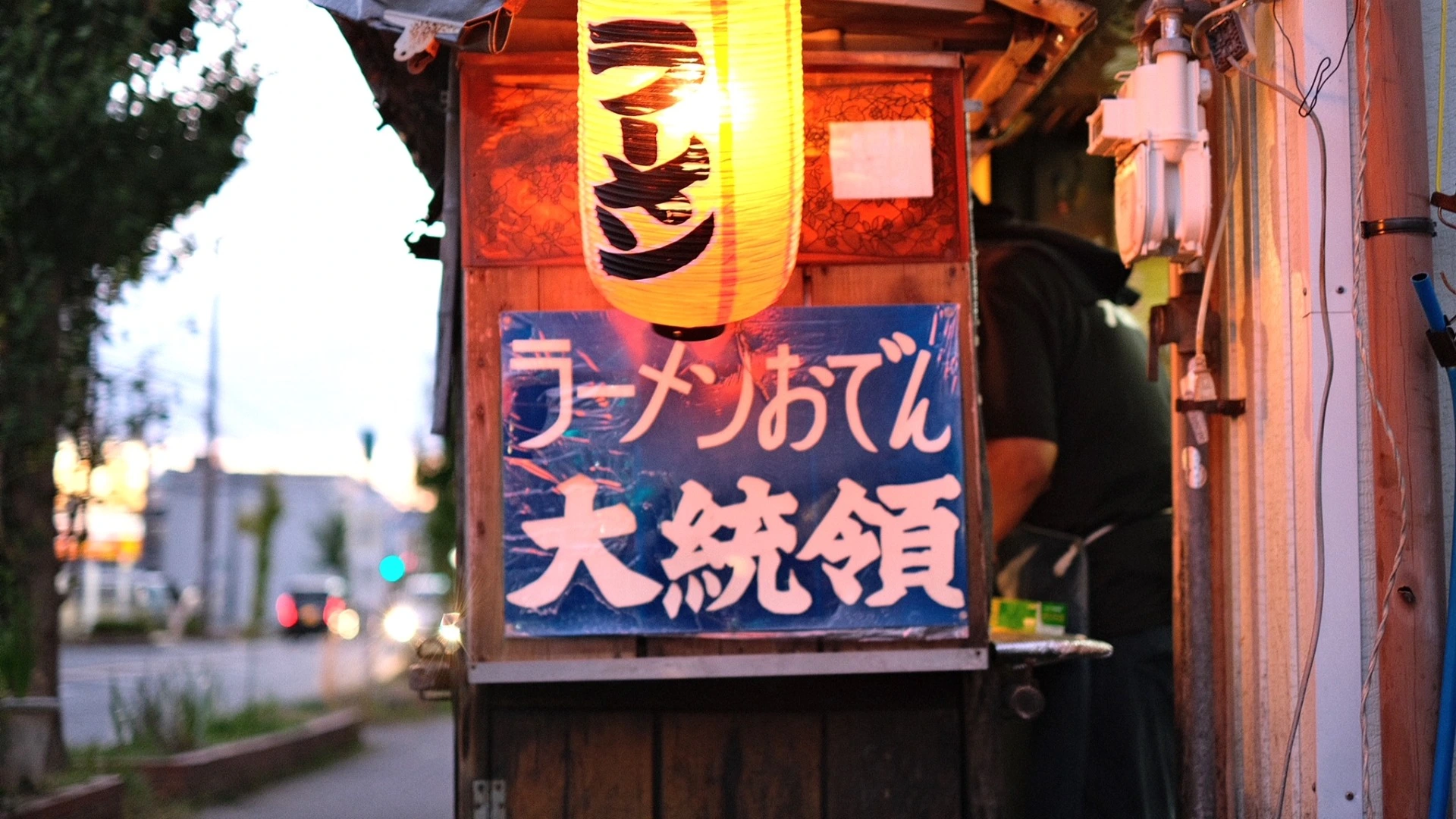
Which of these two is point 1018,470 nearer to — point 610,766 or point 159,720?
point 610,766

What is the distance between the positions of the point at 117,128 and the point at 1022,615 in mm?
7778

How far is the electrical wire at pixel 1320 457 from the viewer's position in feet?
11.9

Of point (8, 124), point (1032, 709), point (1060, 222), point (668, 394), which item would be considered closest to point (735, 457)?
point (668, 394)

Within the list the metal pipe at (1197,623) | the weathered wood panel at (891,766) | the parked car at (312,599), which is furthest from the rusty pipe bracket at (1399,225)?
the parked car at (312,599)

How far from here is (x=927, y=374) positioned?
4180 mm

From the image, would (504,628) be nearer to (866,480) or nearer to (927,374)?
(866,480)

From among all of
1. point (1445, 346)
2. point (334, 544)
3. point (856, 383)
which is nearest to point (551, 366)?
point (856, 383)

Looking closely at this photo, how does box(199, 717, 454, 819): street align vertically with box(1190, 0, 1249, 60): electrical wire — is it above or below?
below

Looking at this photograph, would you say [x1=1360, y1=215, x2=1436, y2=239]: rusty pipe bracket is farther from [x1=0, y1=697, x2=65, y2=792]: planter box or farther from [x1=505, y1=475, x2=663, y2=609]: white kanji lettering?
[x1=0, y1=697, x2=65, y2=792]: planter box

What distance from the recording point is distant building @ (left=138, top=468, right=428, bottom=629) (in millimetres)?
53781

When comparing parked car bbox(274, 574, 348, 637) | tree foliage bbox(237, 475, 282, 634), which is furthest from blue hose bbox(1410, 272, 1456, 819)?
parked car bbox(274, 574, 348, 637)

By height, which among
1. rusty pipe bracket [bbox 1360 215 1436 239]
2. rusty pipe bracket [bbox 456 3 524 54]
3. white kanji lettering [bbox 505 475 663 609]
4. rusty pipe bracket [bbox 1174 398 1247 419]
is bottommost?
white kanji lettering [bbox 505 475 663 609]

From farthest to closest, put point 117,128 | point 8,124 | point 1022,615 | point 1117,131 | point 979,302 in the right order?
point 117,128 → point 8,124 → point 979,302 → point 1022,615 → point 1117,131

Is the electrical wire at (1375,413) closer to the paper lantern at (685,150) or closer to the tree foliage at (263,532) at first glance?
the paper lantern at (685,150)
